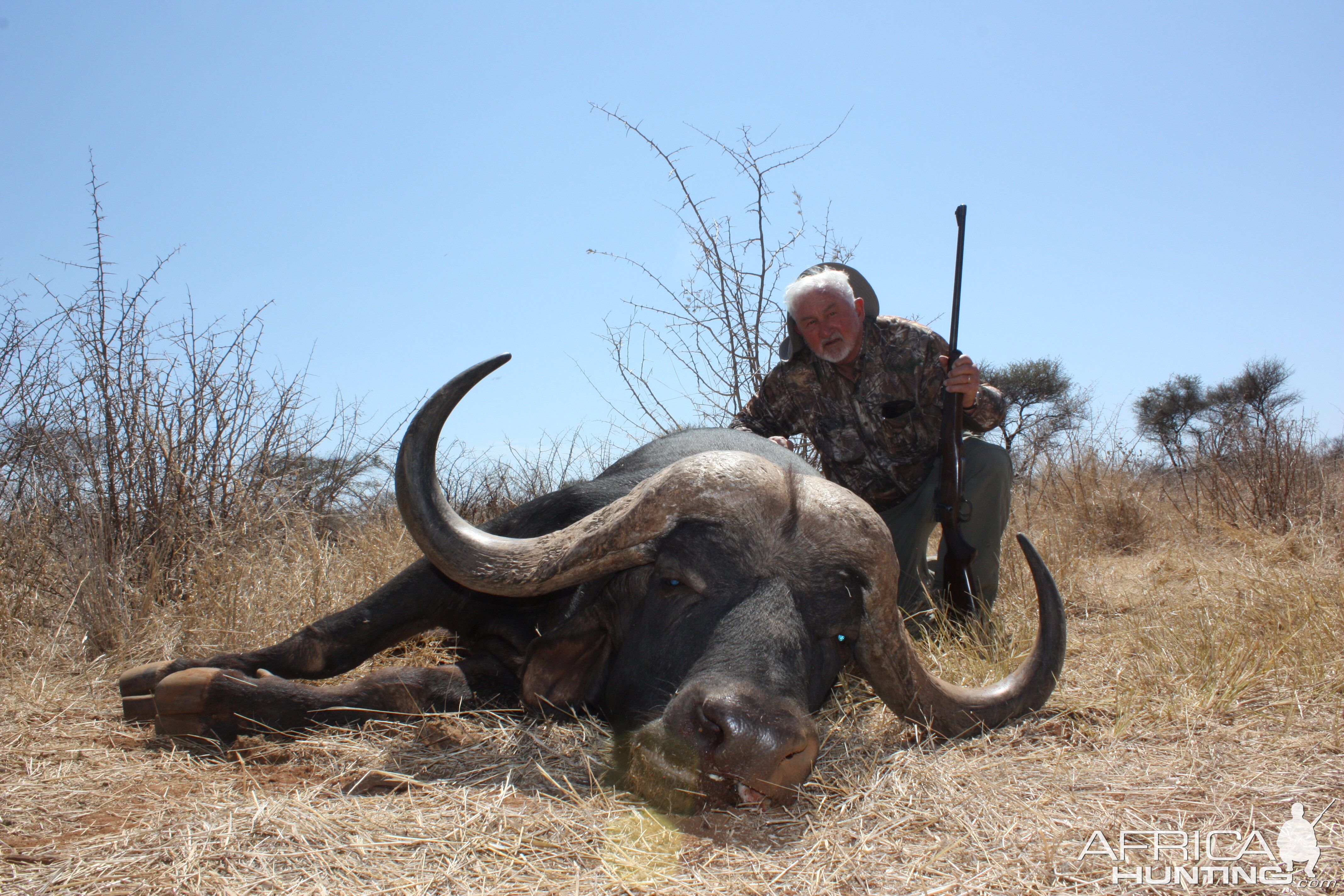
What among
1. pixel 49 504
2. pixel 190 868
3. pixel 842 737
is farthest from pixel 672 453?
pixel 49 504

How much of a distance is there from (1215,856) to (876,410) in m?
3.42

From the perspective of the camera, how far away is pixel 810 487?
2.76 m

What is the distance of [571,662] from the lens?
9.48ft

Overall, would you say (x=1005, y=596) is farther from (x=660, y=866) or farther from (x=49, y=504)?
(x=49, y=504)

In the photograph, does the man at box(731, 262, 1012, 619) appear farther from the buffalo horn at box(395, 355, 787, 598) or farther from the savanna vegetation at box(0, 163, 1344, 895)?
the buffalo horn at box(395, 355, 787, 598)

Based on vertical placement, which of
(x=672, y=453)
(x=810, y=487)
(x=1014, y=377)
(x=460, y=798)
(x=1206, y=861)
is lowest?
(x=1206, y=861)

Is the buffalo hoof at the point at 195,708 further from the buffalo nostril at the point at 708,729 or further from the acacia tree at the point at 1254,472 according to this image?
the acacia tree at the point at 1254,472

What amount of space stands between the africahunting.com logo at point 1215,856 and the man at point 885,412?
2.69m

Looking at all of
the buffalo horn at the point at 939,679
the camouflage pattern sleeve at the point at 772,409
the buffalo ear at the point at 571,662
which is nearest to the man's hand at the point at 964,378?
the camouflage pattern sleeve at the point at 772,409

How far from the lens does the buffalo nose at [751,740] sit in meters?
2.02

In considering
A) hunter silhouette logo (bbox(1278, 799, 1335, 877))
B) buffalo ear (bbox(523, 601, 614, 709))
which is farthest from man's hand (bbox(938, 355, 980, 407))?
hunter silhouette logo (bbox(1278, 799, 1335, 877))

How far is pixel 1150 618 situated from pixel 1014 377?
17537mm

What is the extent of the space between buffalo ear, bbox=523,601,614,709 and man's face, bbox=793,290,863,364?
2.62m

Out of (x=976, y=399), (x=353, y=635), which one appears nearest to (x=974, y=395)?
(x=976, y=399)
